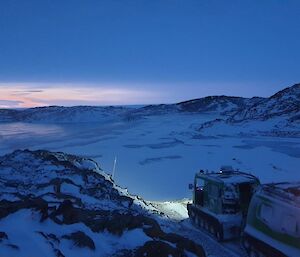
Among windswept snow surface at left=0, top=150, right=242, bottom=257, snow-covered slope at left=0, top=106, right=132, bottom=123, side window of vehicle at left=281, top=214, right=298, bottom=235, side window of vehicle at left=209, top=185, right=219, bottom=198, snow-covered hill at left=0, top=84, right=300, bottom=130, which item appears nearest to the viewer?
windswept snow surface at left=0, top=150, right=242, bottom=257

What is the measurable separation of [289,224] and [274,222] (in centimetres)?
56

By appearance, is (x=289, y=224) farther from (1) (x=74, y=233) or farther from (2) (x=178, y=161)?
(2) (x=178, y=161)

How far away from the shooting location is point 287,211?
9.37 metres

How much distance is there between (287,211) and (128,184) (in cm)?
1773

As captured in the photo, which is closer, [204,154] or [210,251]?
[210,251]

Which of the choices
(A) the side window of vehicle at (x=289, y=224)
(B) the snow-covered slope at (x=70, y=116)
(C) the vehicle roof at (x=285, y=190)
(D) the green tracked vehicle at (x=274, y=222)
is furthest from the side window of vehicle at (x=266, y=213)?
(B) the snow-covered slope at (x=70, y=116)

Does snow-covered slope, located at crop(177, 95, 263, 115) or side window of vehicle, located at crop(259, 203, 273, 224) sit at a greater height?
snow-covered slope, located at crop(177, 95, 263, 115)

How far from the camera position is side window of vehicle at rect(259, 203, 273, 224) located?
1000 cm

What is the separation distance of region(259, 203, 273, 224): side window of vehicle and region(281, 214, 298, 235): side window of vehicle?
1.52 feet

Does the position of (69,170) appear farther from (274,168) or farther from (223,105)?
(223,105)

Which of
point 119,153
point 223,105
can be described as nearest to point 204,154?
point 119,153

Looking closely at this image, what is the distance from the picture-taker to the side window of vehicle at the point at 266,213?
1000 cm

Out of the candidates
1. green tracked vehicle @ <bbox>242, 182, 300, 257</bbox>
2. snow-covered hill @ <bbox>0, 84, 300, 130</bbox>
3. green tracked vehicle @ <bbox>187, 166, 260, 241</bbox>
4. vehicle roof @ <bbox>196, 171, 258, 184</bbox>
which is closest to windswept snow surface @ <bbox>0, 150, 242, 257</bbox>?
green tracked vehicle @ <bbox>187, 166, 260, 241</bbox>

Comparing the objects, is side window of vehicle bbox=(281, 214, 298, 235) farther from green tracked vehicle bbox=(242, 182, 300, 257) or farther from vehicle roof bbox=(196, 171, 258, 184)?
vehicle roof bbox=(196, 171, 258, 184)
